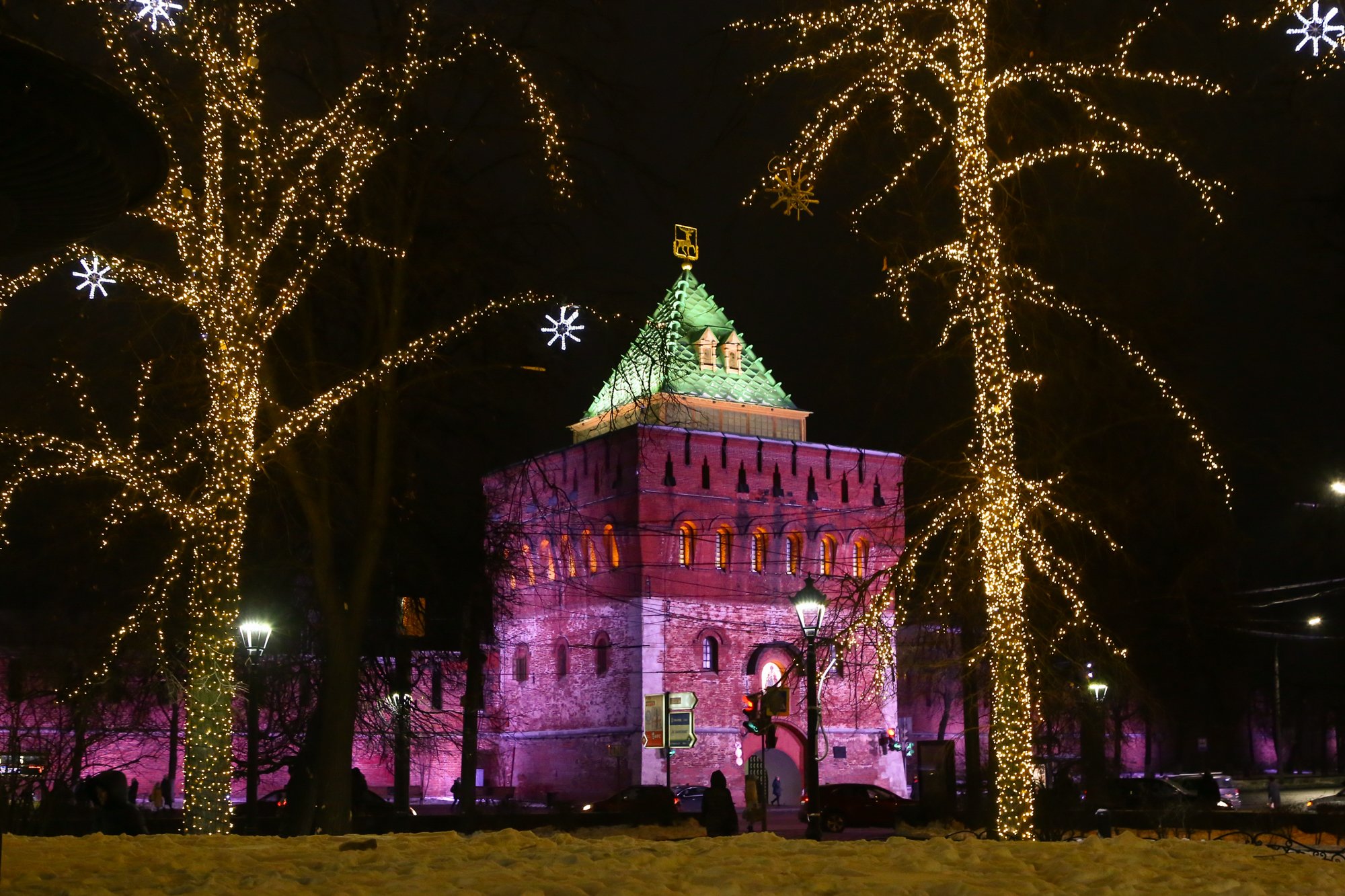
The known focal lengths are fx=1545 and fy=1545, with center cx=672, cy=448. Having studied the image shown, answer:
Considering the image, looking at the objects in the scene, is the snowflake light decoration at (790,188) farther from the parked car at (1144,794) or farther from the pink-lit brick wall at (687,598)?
the pink-lit brick wall at (687,598)

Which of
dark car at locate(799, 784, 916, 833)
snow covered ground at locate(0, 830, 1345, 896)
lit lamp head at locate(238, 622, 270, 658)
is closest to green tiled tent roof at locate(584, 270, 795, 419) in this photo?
dark car at locate(799, 784, 916, 833)


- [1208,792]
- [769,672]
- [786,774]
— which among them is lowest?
[786,774]

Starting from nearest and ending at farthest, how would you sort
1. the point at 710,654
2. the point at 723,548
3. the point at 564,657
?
the point at 710,654 < the point at 723,548 < the point at 564,657

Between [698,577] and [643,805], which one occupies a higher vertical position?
[698,577]

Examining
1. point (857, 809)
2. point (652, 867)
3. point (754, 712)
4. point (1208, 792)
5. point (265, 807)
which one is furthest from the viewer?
point (857, 809)

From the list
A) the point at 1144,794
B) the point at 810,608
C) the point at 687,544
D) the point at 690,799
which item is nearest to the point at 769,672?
the point at 687,544

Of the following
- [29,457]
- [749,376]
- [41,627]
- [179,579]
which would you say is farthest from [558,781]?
[29,457]

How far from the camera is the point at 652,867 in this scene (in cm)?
618

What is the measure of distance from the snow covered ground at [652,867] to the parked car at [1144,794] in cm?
2083

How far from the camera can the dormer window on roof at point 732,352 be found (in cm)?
5084

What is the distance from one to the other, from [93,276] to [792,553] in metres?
36.9

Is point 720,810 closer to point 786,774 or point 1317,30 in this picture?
point 1317,30

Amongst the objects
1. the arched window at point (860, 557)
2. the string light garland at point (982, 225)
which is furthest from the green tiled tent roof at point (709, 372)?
the string light garland at point (982, 225)

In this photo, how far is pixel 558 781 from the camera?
50031mm
